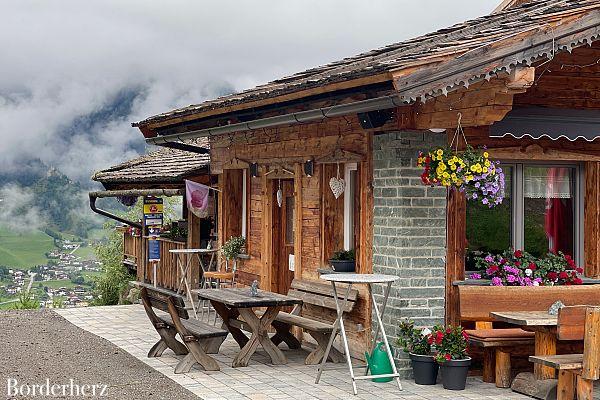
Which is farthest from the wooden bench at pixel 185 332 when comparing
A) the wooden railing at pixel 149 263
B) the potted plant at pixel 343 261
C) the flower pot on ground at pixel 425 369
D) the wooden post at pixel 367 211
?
the wooden railing at pixel 149 263

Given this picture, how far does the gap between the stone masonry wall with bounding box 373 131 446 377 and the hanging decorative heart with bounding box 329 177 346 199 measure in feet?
4.46

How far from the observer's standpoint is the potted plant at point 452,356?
9.31 m

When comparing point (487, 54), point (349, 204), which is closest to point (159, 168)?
point (349, 204)

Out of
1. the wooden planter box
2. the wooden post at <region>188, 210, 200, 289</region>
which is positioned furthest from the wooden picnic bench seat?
the wooden post at <region>188, 210, 200, 289</region>

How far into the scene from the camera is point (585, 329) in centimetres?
822

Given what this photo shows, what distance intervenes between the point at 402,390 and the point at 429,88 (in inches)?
113

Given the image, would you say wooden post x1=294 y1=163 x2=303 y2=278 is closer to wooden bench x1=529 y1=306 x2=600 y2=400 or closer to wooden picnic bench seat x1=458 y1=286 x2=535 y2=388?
wooden picnic bench seat x1=458 y1=286 x2=535 y2=388

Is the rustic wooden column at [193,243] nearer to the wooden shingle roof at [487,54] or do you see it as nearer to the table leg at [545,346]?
the wooden shingle roof at [487,54]

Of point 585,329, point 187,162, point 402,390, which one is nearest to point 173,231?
point 187,162

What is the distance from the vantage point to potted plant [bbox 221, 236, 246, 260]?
559 inches

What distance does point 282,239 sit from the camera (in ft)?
43.7

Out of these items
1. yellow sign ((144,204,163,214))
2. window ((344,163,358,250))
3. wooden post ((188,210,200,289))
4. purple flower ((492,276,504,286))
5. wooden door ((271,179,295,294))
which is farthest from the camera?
yellow sign ((144,204,163,214))

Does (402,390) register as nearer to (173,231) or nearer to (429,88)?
(429,88)

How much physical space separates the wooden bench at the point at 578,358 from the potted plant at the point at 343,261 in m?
2.83
